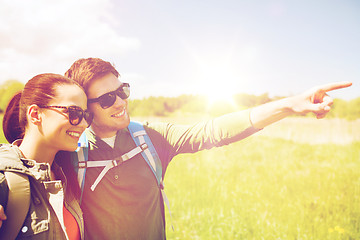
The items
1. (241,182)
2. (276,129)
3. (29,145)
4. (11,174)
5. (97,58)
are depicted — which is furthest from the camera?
(276,129)

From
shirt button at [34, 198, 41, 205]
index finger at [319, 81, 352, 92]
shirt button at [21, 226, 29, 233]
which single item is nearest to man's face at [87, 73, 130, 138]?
shirt button at [34, 198, 41, 205]

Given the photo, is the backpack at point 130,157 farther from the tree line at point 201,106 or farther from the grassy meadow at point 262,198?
the tree line at point 201,106

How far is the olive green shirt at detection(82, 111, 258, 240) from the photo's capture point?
1.82 m

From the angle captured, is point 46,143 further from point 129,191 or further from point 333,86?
point 333,86

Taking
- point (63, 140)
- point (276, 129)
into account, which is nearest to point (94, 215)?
point (63, 140)

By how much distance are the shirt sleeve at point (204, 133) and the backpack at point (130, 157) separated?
0.40 feet

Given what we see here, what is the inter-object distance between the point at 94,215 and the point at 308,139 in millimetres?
15162

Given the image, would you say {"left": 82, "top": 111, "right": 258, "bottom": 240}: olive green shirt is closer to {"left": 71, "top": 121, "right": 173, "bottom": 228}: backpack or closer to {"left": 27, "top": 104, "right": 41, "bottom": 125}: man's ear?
{"left": 71, "top": 121, "right": 173, "bottom": 228}: backpack

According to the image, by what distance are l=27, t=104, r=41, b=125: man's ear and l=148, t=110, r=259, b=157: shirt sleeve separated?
36.0 inches

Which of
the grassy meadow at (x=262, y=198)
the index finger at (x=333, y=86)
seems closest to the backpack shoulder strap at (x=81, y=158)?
the index finger at (x=333, y=86)

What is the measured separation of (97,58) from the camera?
81.0 inches

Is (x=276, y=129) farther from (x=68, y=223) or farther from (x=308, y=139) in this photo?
(x=68, y=223)

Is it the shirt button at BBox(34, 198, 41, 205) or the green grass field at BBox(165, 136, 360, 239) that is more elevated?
the shirt button at BBox(34, 198, 41, 205)

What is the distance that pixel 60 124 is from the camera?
150 centimetres
